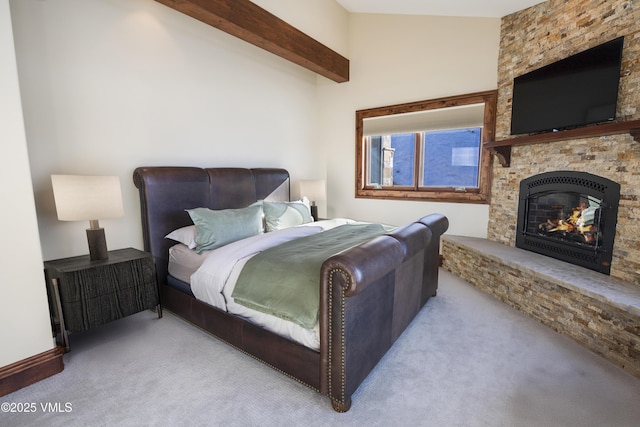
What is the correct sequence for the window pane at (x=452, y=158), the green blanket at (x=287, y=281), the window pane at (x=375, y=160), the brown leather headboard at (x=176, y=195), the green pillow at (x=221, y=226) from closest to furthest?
the green blanket at (x=287, y=281) < the green pillow at (x=221, y=226) < the brown leather headboard at (x=176, y=195) < the window pane at (x=452, y=158) < the window pane at (x=375, y=160)

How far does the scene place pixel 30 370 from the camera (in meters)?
1.87

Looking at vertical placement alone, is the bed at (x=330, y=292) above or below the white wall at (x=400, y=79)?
below

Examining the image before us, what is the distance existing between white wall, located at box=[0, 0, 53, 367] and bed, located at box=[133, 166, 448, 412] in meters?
0.92

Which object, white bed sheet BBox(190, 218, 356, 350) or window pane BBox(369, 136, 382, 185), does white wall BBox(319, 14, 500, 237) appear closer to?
window pane BBox(369, 136, 382, 185)

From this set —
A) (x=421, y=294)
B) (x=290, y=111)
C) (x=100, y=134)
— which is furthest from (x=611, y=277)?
(x=100, y=134)

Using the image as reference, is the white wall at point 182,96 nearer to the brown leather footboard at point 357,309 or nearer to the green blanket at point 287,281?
the green blanket at point 287,281

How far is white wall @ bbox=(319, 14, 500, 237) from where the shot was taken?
373 cm

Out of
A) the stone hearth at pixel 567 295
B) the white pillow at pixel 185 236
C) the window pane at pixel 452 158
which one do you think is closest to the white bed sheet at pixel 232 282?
the white pillow at pixel 185 236

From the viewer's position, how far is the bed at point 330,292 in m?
1.57

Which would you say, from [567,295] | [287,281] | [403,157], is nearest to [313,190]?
[403,157]

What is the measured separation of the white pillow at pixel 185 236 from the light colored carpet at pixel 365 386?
0.75 meters

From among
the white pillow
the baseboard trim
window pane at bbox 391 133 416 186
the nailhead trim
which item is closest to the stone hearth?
window pane at bbox 391 133 416 186

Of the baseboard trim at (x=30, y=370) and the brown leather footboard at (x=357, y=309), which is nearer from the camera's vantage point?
the brown leather footboard at (x=357, y=309)

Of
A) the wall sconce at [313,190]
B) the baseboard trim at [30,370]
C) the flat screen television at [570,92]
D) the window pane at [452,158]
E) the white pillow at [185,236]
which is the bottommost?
the baseboard trim at [30,370]
